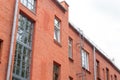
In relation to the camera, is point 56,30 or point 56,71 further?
point 56,30

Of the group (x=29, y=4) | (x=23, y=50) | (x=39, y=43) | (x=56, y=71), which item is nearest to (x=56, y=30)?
(x=56, y=71)

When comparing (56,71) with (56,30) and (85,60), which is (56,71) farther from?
(85,60)

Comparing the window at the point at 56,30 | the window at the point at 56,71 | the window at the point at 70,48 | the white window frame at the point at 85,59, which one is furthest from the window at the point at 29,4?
the white window frame at the point at 85,59

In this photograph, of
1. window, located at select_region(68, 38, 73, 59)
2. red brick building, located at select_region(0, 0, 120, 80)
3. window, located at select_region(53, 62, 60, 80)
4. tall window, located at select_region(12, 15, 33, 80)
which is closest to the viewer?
red brick building, located at select_region(0, 0, 120, 80)

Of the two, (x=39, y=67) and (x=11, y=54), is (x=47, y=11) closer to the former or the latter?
(x=39, y=67)

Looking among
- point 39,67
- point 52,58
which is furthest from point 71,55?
point 39,67

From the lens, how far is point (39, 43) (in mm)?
19156

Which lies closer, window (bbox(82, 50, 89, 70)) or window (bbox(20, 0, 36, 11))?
window (bbox(20, 0, 36, 11))

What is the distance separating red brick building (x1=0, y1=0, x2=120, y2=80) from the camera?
16422 millimetres

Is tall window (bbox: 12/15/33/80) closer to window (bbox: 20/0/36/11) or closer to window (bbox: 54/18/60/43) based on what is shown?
window (bbox: 20/0/36/11)

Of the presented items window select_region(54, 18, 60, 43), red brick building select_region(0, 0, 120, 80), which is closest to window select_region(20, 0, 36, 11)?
red brick building select_region(0, 0, 120, 80)

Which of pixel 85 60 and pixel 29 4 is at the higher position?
pixel 29 4

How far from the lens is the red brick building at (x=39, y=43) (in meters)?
16.4

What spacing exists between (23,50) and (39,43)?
1.59 m
